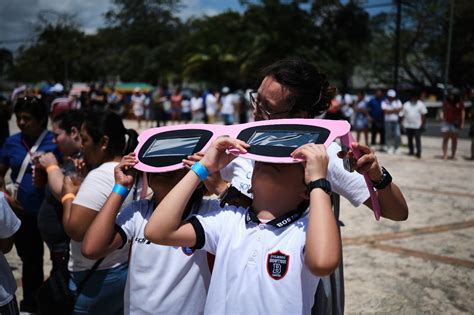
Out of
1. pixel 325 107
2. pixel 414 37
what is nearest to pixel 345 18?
pixel 414 37

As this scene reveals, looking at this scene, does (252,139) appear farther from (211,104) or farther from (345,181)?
(211,104)

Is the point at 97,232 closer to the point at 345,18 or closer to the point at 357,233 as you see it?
the point at 357,233

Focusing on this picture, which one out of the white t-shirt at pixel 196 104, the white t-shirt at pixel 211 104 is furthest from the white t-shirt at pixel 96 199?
the white t-shirt at pixel 196 104

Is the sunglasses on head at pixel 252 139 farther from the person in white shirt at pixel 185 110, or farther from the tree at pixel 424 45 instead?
the tree at pixel 424 45

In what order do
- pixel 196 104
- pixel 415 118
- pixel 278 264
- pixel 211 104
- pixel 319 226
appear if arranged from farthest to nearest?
pixel 196 104 → pixel 211 104 → pixel 415 118 → pixel 278 264 → pixel 319 226

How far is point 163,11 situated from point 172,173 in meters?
66.6

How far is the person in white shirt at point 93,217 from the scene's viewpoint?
7.98ft

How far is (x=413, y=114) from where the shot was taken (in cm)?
1299

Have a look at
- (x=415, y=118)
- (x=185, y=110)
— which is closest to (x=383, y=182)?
(x=415, y=118)

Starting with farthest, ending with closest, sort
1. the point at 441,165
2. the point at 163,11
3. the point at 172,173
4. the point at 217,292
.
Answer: the point at 163,11 → the point at 441,165 → the point at 172,173 → the point at 217,292

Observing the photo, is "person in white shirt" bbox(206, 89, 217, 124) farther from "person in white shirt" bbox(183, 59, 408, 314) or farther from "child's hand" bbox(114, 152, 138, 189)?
"child's hand" bbox(114, 152, 138, 189)

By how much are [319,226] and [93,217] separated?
54.6 inches

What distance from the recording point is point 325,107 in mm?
2152

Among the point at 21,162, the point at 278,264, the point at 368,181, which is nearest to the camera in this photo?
the point at 278,264
